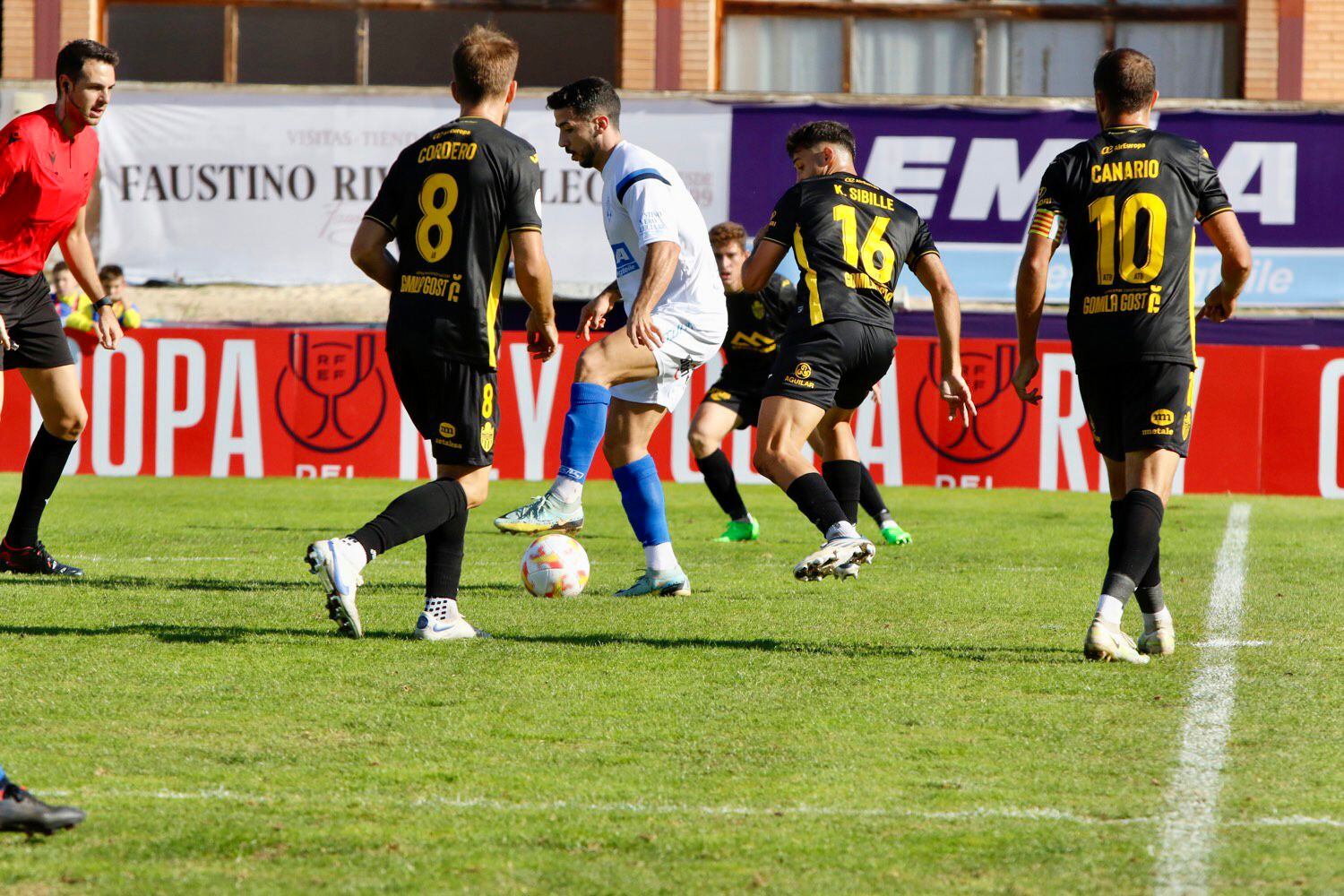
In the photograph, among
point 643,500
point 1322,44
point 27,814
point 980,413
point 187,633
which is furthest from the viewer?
point 1322,44

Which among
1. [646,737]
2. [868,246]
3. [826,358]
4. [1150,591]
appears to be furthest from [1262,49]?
[646,737]

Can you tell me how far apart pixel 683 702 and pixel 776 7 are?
18.1 m

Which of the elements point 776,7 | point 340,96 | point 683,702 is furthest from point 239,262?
point 683,702

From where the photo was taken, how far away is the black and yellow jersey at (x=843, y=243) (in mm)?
7125

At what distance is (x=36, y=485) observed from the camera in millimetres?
7953

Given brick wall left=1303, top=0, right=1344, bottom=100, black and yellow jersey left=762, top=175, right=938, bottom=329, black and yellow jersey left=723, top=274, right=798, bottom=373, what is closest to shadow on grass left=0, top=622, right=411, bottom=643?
black and yellow jersey left=762, top=175, right=938, bottom=329

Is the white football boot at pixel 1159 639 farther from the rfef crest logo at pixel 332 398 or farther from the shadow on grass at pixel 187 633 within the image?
the rfef crest logo at pixel 332 398

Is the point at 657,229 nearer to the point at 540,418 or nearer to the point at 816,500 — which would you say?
the point at 816,500

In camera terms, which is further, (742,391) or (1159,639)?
(742,391)

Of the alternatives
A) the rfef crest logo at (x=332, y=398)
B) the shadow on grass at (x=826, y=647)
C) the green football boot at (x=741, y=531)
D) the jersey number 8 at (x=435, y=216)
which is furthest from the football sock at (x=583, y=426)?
the rfef crest logo at (x=332, y=398)

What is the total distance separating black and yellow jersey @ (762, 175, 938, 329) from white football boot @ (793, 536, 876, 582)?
112cm

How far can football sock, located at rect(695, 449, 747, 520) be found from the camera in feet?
34.8

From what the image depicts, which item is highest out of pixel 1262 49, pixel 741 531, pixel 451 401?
pixel 1262 49

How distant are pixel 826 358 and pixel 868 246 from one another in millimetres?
523
